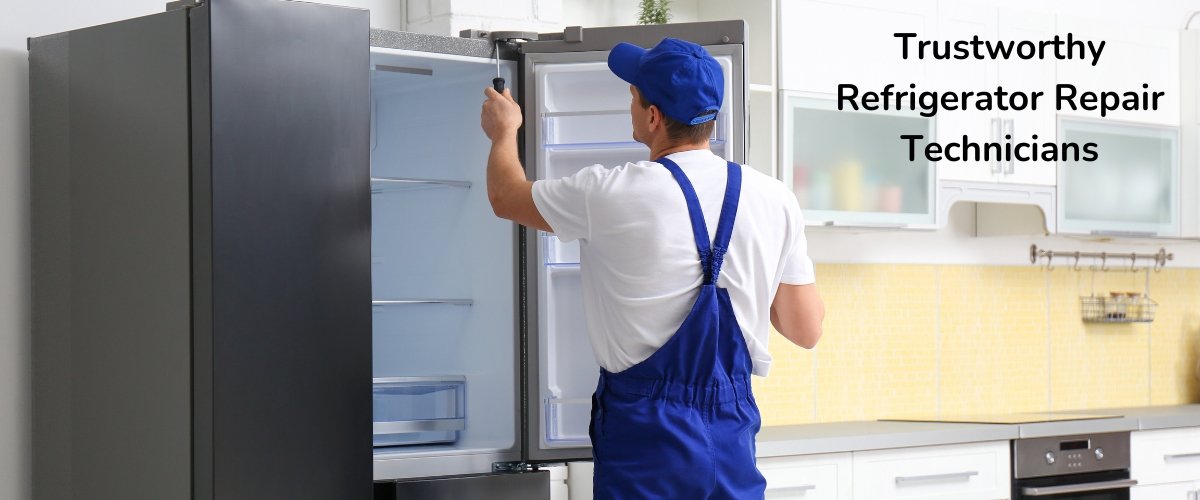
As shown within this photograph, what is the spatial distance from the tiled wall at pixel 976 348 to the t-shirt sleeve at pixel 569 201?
219cm

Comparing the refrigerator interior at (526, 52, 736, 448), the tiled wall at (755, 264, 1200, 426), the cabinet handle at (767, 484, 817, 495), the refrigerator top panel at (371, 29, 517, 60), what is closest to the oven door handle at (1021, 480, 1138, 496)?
the tiled wall at (755, 264, 1200, 426)

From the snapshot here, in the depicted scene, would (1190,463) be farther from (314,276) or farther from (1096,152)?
(314,276)

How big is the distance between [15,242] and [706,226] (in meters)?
1.57

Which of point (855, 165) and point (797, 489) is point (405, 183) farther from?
point (855, 165)

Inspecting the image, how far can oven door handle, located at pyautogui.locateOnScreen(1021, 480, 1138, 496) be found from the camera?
406cm

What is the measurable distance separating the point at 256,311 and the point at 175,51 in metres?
0.50

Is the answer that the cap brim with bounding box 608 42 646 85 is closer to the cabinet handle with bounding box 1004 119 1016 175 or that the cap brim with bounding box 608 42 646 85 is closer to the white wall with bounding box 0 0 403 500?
the white wall with bounding box 0 0 403 500

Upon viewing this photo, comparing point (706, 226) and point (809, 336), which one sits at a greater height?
point (706, 226)

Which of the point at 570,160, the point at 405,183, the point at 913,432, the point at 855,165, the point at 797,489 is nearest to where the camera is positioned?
the point at 570,160

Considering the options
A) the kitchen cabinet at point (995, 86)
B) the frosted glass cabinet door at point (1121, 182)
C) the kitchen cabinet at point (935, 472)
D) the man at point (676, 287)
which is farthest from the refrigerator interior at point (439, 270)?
the frosted glass cabinet door at point (1121, 182)

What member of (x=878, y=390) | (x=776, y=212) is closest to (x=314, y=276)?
(x=776, y=212)

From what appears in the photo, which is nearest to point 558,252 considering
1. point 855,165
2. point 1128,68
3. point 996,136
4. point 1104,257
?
point 855,165

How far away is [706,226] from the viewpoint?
7.13 ft

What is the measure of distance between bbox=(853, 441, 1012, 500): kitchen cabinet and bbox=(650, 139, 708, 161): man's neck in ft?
5.95
